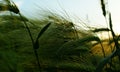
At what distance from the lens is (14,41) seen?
5.21 ft

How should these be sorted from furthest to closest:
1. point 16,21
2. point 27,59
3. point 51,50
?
point 16,21, point 51,50, point 27,59

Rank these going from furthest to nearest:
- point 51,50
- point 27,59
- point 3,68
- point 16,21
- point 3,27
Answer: point 3,27 → point 16,21 → point 51,50 → point 27,59 → point 3,68

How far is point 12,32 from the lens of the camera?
161cm

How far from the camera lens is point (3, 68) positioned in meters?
1.31

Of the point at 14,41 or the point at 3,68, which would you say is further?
the point at 14,41

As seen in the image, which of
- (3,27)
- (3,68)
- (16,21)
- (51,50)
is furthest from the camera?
(3,27)

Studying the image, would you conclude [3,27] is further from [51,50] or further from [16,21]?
[51,50]

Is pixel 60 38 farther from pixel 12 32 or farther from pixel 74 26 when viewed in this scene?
pixel 12 32

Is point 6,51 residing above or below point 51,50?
above

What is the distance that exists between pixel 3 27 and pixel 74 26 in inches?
16.0

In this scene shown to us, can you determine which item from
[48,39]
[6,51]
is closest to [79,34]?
[48,39]

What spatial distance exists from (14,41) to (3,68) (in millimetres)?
296

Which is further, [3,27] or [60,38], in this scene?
[3,27]

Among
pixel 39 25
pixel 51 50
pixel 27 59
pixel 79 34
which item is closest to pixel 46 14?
pixel 39 25
